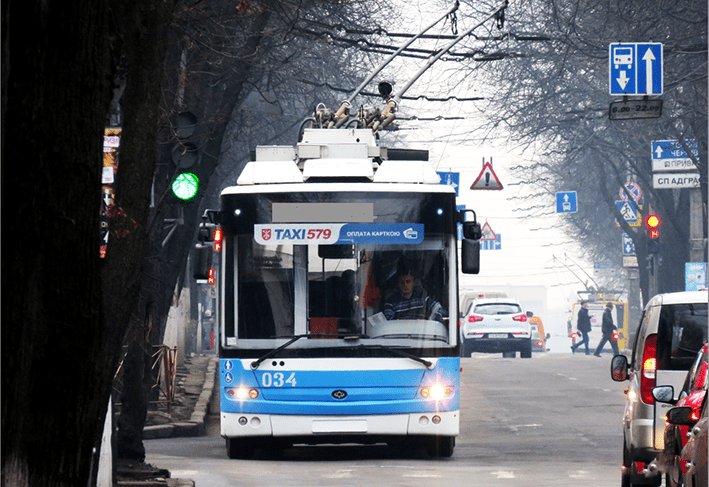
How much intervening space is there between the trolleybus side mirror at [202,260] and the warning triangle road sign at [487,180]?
21.2 m

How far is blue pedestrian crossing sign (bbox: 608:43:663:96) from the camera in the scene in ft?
63.8

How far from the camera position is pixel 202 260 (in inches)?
524

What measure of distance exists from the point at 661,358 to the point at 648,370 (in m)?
0.16

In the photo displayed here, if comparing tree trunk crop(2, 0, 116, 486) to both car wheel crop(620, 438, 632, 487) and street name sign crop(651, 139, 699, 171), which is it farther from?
street name sign crop(651, 139, 699, 171)

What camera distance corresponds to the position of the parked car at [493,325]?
3684cm

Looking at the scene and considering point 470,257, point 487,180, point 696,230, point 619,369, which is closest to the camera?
point 619,369

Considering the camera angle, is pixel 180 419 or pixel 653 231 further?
pixel 653 231

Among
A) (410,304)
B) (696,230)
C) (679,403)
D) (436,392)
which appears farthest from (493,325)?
(679,403)

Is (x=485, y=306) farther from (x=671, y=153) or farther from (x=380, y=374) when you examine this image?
(x=380, y=374)

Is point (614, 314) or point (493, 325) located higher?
point (493, 325)

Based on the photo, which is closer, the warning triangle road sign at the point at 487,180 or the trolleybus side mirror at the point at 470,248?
the trolleybus side mirror at the point at 470,248

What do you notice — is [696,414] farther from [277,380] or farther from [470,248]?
[277,380]

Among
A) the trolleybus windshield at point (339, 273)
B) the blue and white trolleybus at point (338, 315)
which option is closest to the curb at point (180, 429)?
the blue and white trolleybus at point (338, 315)

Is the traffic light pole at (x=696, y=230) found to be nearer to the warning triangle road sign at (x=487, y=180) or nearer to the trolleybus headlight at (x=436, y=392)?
the warning triangle road sign at (x=487, y=180)
